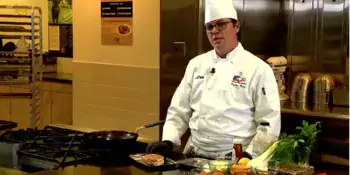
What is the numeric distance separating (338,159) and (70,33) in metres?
A: 3.63

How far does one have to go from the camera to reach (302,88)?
13.5 ft

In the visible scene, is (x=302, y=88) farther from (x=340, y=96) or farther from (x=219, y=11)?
(x=219, y=11)

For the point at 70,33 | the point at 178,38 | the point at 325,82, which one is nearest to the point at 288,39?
the point at 325,82

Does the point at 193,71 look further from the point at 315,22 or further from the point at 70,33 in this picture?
the point at 70,33

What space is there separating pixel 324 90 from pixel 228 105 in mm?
1496

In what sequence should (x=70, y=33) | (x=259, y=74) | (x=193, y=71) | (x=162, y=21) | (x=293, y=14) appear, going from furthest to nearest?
(x=70, y=33), (x=162, y=21), (x=293, y=14), (x=193, y=71), (x=259, y=74)

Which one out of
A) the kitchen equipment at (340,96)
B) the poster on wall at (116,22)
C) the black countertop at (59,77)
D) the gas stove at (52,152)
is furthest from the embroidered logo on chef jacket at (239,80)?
the black countertop at (59,77)

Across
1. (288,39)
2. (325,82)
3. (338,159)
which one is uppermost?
(288,39)

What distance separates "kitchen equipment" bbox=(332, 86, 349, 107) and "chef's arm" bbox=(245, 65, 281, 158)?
4.34 feet

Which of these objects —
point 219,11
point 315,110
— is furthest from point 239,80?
point 315,110

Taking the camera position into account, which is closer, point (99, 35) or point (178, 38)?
point (178, 38)

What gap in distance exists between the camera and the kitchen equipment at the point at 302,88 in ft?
13.5

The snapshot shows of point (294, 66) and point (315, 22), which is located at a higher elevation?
point (315, 22)

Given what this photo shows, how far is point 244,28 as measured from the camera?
4398mm
